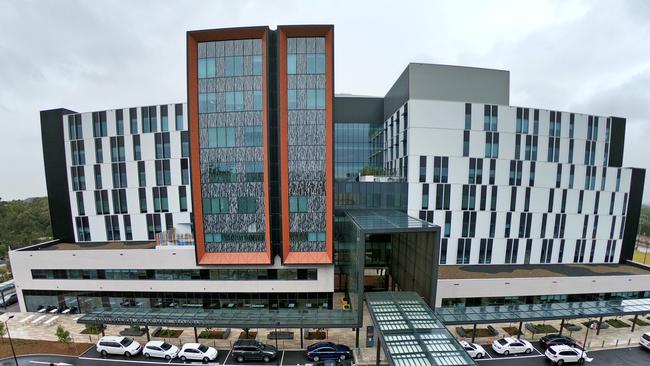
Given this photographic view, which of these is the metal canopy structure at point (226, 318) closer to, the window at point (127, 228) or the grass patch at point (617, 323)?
the window at point (127, 228)

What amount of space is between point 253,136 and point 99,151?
28918 millimetres

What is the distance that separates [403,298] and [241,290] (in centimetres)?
1912

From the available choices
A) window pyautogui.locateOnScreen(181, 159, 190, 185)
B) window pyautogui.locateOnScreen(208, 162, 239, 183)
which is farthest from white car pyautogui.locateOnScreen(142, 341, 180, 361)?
window pyautogui.locateOnScreen(181, 159, 190, 185)

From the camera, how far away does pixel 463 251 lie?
35.5 m

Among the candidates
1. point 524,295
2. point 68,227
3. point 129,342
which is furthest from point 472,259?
point 68,227

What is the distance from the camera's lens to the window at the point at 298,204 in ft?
93.6

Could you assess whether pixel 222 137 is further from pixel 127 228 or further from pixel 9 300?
pixel 9 300

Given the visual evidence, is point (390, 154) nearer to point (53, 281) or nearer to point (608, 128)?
point (608, 128)

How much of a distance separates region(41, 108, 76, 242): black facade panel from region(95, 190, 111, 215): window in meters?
4.62

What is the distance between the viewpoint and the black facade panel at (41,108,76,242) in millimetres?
37469

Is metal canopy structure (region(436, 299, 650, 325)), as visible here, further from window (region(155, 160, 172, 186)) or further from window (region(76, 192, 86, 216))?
window (region(76, 192, 86, 216))

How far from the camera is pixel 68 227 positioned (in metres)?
38.7

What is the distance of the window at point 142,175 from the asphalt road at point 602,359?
4939 centimetres

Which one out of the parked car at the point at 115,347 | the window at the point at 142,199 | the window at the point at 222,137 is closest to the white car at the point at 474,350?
the window at the point at 222,137
